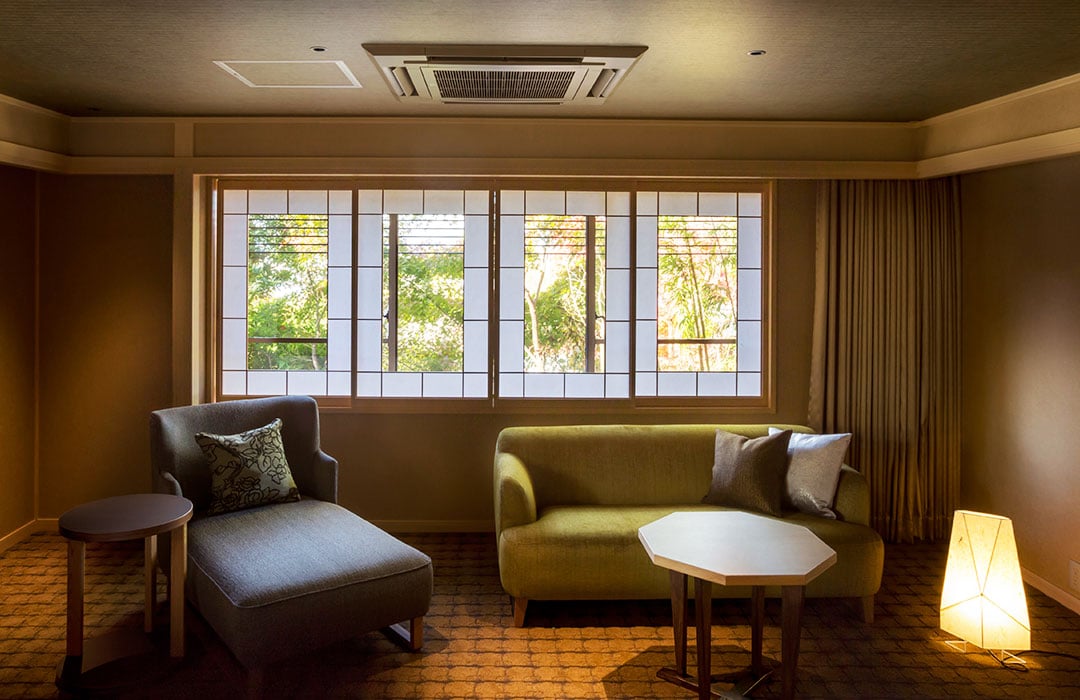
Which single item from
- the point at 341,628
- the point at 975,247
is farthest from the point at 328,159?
the point at 975,247

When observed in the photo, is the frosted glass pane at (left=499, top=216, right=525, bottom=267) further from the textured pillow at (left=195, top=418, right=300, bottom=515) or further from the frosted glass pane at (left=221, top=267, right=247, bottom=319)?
the textured pillow at (left=195, top=418, right=300, bottom=515)

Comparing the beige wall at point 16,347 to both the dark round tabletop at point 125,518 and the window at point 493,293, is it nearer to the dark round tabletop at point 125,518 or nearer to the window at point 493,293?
the window at point 493,293

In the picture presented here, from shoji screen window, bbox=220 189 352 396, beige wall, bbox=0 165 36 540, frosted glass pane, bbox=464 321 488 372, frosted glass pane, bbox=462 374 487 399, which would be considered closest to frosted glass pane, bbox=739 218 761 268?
frosted glass pane, bbox=464 321 488 372

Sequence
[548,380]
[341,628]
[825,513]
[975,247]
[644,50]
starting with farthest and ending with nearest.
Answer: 1. [548,380]
2. [975,247]
3. [825,513]
4. [644,50]
5. [341,628]

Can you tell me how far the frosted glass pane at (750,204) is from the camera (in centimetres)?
444

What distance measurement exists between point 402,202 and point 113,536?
8.24 feet

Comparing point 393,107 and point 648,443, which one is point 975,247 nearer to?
point 648,443

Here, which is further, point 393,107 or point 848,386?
point 848,386

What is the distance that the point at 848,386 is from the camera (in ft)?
14.0

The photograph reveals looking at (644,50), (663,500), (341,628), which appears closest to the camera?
(341,628)

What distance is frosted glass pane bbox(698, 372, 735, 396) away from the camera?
4465 millimetres

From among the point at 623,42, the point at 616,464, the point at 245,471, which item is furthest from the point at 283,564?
the point at 623,42

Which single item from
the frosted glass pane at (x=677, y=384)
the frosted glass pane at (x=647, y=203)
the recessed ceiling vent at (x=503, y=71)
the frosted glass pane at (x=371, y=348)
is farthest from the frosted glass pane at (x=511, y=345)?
the recessed ceiling vent at (x=503, y=71)

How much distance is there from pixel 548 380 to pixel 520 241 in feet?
2.77
